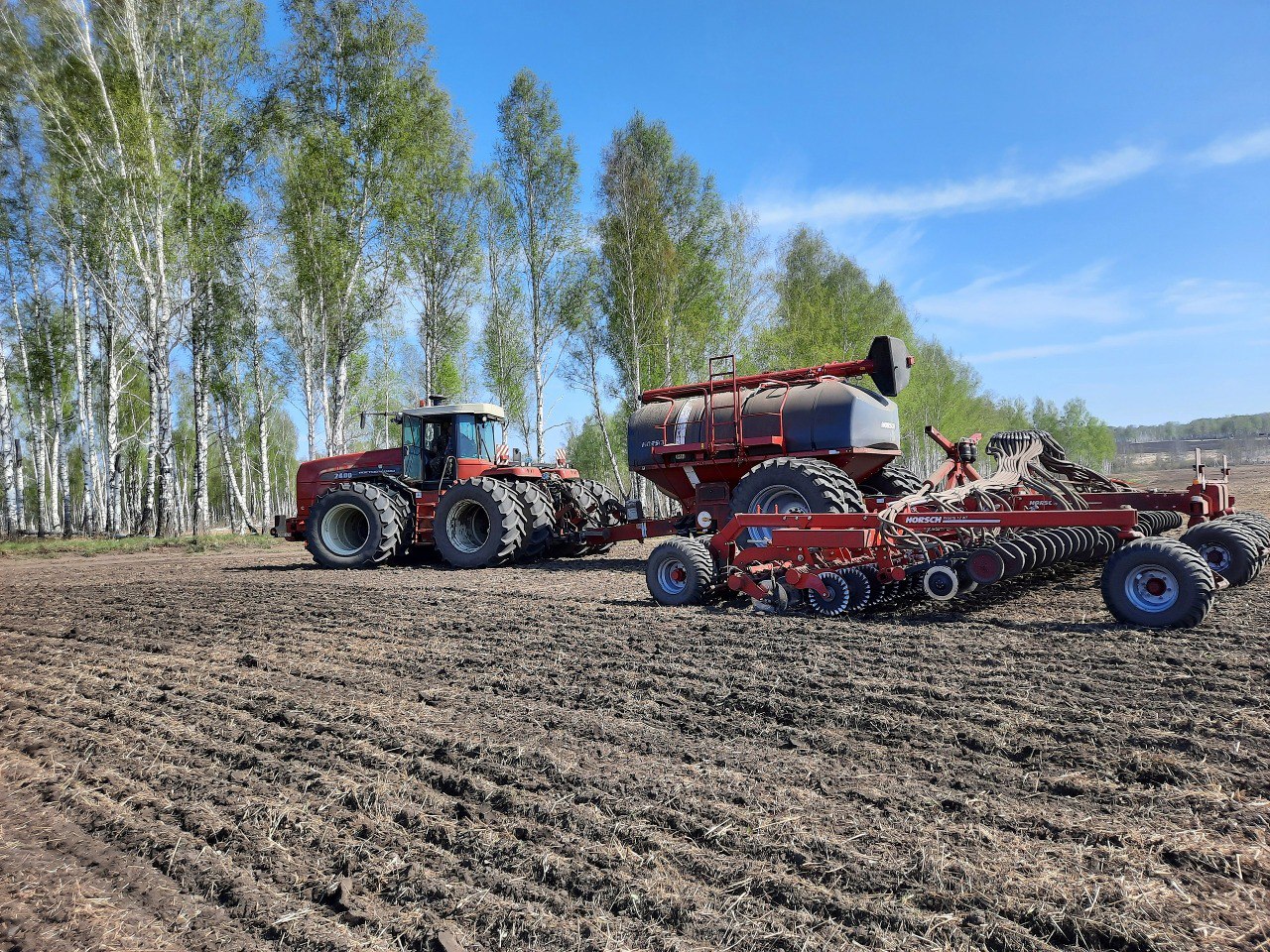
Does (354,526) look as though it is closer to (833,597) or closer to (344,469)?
(344,469)

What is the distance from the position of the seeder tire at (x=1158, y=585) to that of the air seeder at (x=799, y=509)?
0.01m

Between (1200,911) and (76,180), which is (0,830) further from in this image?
(76,180)

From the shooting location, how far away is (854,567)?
21.0 feet

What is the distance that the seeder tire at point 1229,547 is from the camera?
659cm

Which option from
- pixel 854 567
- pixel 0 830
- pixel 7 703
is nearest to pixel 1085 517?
pixel 854 567

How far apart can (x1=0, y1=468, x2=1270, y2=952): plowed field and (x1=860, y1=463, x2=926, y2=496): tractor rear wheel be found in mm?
4705

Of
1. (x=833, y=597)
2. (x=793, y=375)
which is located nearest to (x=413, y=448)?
(x=793, y=375)

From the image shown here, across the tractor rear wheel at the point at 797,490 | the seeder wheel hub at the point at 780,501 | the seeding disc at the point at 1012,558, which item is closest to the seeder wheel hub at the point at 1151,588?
the seeding disc at the point at 1012,558

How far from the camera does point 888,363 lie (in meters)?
10.4

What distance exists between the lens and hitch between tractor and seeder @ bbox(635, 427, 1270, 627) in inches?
211

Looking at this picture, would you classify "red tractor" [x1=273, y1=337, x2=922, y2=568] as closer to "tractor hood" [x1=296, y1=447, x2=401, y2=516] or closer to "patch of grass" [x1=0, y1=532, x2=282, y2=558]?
"tractor hood" [x1=296, y1=447, x2=401, y2=516]

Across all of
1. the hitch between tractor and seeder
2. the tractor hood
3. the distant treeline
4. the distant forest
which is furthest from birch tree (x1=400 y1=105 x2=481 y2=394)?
the distant treeline

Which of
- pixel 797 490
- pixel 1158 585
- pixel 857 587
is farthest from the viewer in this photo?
pixel 797 490

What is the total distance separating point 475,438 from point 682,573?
5993 millimetres
